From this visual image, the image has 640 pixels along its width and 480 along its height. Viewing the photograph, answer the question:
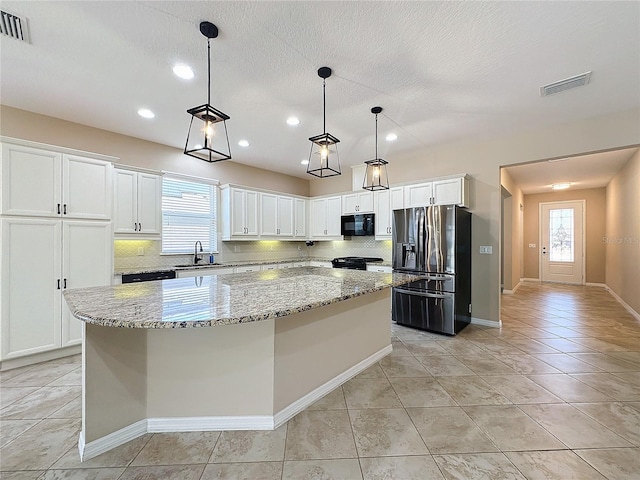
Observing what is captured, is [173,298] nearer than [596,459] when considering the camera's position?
No

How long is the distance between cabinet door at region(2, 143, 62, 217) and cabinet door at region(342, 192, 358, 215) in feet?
14.3

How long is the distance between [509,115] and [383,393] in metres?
3.48

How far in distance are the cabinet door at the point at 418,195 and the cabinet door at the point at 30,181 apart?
15.4ft

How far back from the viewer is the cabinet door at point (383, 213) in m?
5.11

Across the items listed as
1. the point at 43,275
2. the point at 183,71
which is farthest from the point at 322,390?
the point at 43,275

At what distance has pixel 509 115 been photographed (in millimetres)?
3424

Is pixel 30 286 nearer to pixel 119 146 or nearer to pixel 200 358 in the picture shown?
pixel 119 146

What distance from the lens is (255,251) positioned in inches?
229

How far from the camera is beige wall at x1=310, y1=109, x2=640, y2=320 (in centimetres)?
341

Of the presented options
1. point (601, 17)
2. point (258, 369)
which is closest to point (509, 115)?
point (601, 17)

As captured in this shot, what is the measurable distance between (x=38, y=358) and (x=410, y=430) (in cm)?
381

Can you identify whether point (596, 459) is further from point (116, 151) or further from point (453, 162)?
point (116, 151)

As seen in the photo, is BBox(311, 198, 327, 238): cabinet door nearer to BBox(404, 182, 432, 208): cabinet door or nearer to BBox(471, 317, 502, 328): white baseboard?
BBox(404, 182, 432, 208): cabinet door

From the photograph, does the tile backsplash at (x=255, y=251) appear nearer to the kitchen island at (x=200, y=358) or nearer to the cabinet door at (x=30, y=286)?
the cabinet door at (x=30, y=286)
